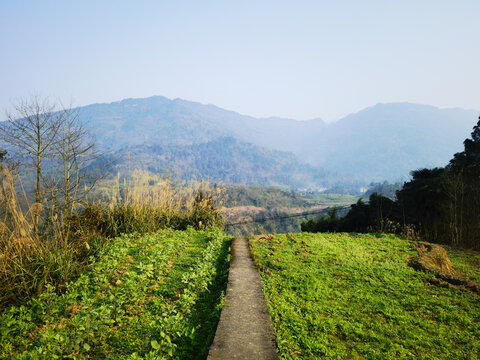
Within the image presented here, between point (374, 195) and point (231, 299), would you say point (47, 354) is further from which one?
point (374, 195)

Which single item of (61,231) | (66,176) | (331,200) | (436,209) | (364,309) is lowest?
(331,200)

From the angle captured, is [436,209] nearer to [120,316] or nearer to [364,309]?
[364,309]

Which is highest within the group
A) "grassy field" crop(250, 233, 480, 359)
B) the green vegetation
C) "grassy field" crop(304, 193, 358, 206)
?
the green vegetation

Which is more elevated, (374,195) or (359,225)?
(374,195)


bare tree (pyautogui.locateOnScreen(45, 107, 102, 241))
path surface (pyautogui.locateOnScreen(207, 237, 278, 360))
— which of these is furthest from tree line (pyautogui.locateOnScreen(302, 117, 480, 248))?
bare tree (pyautogui.locateOnScreen(45, 107, 102, 241))

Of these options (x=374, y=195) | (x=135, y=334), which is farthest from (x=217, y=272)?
(x=374, y=195)

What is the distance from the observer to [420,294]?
4.50m

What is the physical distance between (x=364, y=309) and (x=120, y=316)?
10.5 ft

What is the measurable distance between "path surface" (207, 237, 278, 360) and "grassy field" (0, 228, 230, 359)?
0.15 m

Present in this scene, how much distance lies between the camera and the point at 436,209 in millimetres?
14586

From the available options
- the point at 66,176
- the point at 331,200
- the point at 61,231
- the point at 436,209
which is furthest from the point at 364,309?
the point at 331,200

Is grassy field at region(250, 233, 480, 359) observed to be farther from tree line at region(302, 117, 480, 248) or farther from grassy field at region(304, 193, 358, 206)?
grassy field at region(304, 193, 358, 206)

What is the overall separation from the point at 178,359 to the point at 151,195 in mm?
6828

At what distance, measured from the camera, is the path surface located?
2717 mm
